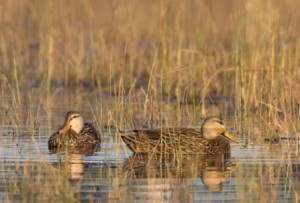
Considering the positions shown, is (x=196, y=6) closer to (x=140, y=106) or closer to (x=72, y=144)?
(x=140, y=106)

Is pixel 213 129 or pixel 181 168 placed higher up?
pixel 213 129

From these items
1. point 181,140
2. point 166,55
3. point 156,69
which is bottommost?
point 181,140

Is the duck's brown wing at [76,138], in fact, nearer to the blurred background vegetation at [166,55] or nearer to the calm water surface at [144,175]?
the calm water surface at [144,175]

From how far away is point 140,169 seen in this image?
11352 mm

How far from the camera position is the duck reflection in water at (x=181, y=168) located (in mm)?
10656

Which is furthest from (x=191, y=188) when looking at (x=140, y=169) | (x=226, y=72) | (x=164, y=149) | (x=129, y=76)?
(x=129, y=76)

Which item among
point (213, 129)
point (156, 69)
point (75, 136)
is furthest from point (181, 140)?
point (156, 69)

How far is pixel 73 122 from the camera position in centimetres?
1441

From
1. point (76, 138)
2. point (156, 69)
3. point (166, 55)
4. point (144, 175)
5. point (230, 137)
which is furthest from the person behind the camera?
point (156, 69)

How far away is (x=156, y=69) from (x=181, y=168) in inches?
245

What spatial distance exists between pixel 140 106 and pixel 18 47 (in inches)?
203

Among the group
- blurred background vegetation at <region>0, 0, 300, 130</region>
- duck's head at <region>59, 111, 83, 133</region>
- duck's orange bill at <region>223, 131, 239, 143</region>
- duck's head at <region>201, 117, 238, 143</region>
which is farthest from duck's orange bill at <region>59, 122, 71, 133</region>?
duck's orange bill at <region>223, 131, 239, 143</region>

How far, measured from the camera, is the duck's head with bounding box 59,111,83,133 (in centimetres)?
1417

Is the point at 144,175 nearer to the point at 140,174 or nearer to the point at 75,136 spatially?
the point at 140,174
